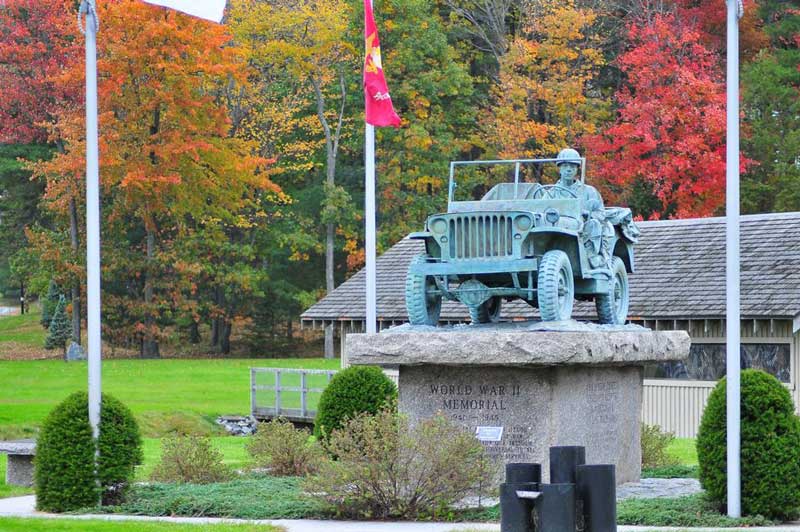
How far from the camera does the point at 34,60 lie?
50.8 metres

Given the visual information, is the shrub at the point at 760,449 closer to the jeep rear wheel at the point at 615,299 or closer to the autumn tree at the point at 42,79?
the jeep rear wheel at the point at 615,299

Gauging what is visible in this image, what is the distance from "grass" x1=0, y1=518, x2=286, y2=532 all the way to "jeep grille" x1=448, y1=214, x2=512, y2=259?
4039 millimetres

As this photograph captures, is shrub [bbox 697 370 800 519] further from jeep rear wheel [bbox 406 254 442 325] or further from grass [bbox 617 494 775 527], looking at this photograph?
jeep rear wheel [bbox 406 254 442 325]

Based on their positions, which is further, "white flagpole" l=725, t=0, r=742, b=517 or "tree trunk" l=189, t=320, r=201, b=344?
"tree trunk" l=189, t=320, r=201, b=344

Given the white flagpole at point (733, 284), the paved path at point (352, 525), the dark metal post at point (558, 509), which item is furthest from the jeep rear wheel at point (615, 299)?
the dark metal post at point (558, 509)

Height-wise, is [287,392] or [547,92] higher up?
[547,92]

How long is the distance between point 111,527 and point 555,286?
547 cm

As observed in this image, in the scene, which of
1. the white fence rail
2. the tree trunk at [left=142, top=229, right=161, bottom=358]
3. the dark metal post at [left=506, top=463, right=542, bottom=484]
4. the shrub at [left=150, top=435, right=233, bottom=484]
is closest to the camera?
the dark metal post at [left=506, top=463, right=542, bottom=484]

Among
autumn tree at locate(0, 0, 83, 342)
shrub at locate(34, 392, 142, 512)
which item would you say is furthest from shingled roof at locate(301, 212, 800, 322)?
autumn tree at locate(0, 0, 83, 342)

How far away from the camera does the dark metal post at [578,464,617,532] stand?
9031 mm

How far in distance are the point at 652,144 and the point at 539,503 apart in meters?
34.5

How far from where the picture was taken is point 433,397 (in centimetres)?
1600

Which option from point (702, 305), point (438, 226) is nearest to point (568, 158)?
point (438, 226)

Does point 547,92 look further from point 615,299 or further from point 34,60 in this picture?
point 615,299
